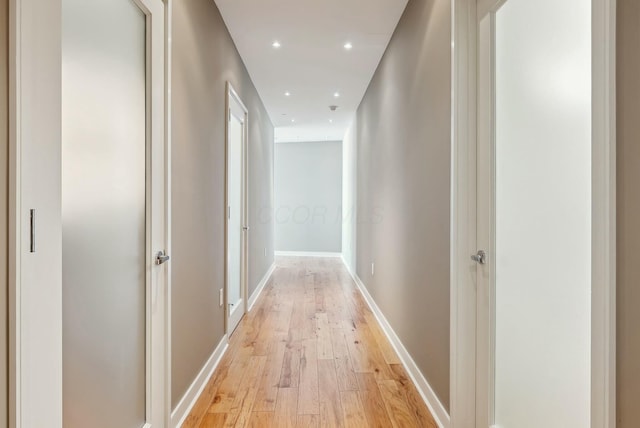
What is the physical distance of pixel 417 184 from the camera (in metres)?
2.32

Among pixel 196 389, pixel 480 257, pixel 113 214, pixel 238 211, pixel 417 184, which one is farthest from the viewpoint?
pixel 238 211

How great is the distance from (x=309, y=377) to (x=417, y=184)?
4.74 feet

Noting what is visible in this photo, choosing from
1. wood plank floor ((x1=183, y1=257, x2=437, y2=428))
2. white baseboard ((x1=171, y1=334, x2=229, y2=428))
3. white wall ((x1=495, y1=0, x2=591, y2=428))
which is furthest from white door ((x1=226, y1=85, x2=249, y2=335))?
white wall ((x1=495, y1=0, x2=591, y2=428))

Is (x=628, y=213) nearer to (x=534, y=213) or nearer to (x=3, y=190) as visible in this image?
(x=534, y=213)

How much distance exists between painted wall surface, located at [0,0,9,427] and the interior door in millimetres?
1572

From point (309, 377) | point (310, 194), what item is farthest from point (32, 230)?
point (310, 194)

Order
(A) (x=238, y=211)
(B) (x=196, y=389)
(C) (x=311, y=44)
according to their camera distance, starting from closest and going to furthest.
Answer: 1. (B) (x=196, y=389)
2. (C) (x=311, y=44)
3. (A) (x=238, y=211)

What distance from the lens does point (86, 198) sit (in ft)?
3.76

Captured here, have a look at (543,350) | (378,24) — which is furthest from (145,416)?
(378,24)

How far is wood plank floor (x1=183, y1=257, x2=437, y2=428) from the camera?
1905mm

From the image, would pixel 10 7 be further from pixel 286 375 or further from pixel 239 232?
pixel 239 232

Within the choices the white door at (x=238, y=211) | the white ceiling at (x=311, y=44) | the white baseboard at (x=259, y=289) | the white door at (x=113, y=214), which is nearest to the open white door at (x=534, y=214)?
the white ceiling at (x=311, y=44)

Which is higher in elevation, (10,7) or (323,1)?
(323,1)

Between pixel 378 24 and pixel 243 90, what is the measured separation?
153 centimetres
